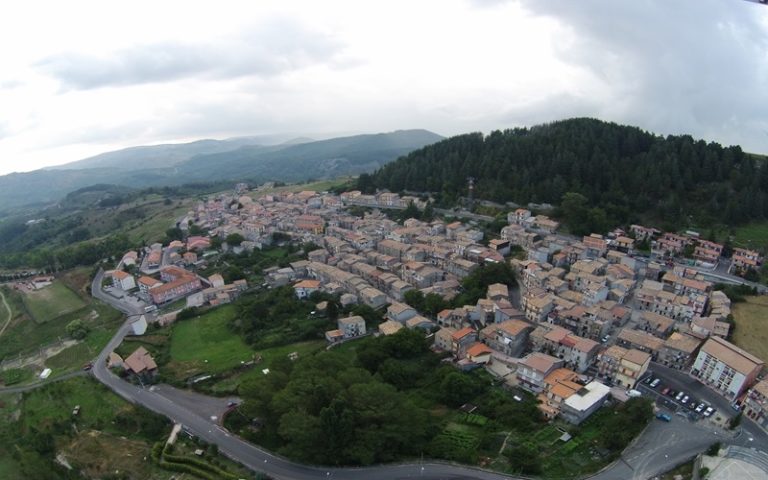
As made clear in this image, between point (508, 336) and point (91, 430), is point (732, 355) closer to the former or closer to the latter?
point (508, 336)

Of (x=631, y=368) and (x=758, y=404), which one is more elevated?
(x=631, y=368)

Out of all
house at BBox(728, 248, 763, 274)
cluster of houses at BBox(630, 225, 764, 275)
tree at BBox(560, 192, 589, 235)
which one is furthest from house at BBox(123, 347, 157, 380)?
house at BBox(728, 248, 763, 274)

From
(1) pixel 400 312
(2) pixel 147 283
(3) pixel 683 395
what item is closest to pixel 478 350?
(1) pixel 400 312

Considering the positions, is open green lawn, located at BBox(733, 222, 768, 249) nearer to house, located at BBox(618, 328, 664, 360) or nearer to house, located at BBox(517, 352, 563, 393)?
house, located at BBox(618, 328, 664, 360)

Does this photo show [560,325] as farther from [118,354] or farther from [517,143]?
[517,143]

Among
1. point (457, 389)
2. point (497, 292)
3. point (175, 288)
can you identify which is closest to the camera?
point (457, 389)
